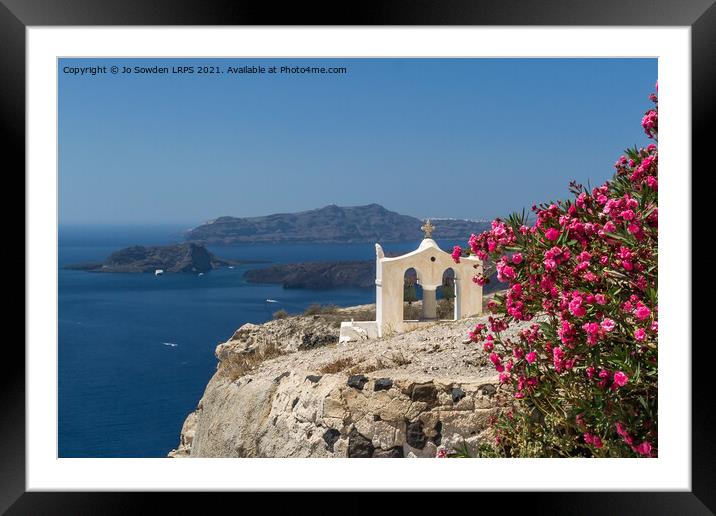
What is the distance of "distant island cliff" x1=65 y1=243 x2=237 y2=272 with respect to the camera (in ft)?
101

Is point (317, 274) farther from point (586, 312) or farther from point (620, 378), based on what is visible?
point (620, 378)

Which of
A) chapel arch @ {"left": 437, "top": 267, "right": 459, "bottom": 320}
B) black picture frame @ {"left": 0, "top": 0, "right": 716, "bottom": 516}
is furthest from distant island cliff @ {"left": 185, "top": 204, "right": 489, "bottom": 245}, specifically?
Answer: black picture frame @ {"left": 0, "top": 0, "right": 716, "bottom": 516}

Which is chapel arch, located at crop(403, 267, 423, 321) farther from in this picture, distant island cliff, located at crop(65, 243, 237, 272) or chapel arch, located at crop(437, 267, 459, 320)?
distant island cliff, located at crop(65, 243, 237, 272)

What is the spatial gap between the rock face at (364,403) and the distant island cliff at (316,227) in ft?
58.0

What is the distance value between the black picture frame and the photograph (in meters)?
0.25

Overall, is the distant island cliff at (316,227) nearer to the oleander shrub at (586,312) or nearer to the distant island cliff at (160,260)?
the distant island cliff at (160,260)

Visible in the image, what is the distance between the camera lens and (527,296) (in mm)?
4074

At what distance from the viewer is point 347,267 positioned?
80.4 ft

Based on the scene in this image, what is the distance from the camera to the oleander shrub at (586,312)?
11.6 feet

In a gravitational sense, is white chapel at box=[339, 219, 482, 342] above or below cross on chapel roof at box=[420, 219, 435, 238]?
below

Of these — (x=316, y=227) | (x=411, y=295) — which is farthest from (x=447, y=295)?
(x=316, y=227)
